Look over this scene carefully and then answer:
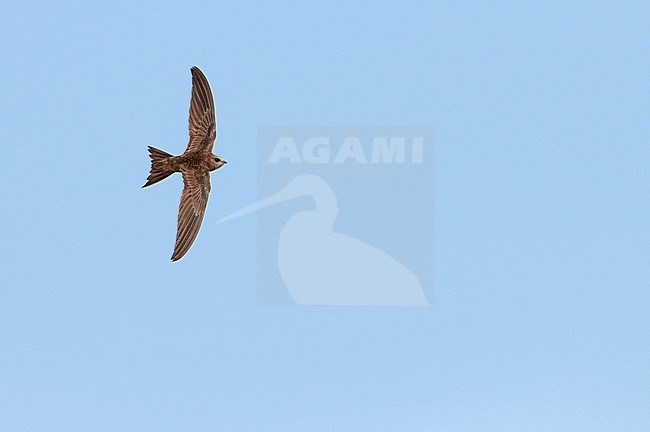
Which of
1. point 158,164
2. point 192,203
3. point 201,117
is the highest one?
point 201,117

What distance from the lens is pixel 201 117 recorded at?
21.1m

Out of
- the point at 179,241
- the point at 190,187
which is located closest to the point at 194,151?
the point at 190,187

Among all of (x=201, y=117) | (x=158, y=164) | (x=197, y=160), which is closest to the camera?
Answer: (x=158, y=164)

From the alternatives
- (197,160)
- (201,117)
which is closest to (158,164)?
(197,160)

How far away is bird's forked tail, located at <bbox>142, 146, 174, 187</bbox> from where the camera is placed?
20112 millimetres

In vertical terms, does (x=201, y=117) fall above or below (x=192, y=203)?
above

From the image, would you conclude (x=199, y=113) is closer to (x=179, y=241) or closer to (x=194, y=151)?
(x=194, y=151)

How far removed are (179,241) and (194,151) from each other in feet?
7.34

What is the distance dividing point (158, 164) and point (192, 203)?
1.29 meters

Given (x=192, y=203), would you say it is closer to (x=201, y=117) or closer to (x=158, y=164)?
(x=158, y=164)

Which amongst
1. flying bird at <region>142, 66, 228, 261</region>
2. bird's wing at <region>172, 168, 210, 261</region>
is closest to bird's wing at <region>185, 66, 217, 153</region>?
flying bird at <region>142, 66, 228, 261</region>

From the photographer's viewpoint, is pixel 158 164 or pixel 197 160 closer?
pixel 158 164

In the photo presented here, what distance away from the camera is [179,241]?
20047 millimetres

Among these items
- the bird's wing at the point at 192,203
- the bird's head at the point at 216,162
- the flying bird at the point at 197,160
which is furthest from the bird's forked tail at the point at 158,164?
the bird's head at the point at 216,162
